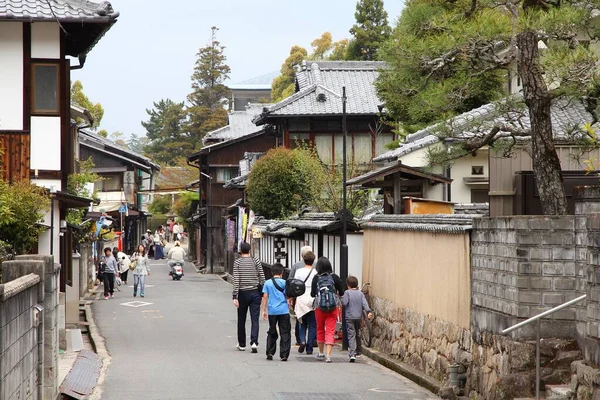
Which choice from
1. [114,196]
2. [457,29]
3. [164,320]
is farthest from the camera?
[114,196]

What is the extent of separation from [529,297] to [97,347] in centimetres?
1119

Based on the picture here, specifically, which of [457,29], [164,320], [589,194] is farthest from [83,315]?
[589,194]

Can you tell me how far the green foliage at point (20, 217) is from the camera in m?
16.6

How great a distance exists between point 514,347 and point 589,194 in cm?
246

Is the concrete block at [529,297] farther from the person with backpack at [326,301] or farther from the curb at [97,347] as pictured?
the person with backpack at [326,301]

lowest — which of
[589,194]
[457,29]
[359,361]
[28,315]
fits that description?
[359,361]

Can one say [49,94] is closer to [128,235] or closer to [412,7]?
[412,7]

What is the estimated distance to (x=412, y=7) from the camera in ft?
48.0

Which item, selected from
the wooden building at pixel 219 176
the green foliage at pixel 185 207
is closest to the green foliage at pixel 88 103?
the wooden building at pixel 219 176

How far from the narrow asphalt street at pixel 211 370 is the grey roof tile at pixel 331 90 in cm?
1662

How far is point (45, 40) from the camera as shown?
20.7 metres

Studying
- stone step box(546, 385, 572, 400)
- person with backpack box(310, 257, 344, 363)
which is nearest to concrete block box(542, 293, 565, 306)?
stone step box(546, 385, 572, 400)

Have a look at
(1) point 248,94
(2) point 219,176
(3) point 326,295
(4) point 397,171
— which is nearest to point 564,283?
(3) point 326,295

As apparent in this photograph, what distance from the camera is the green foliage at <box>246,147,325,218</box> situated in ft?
127
